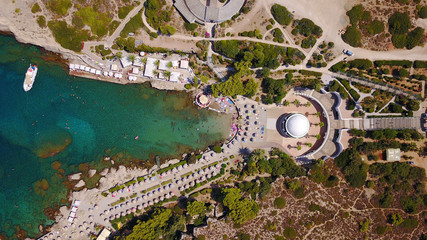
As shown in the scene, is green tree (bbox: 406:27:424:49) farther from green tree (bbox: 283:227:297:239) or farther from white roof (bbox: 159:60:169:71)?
white roof (bbox: 159:60:169:71)

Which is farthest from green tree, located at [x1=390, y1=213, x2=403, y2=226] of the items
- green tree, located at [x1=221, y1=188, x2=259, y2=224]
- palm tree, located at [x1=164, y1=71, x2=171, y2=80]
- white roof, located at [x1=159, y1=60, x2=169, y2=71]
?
white roof, located at [x1=159, y1=60, x2=169, y2=71]

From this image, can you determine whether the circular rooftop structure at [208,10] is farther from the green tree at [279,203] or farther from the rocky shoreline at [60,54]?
the green tree at [279,203]

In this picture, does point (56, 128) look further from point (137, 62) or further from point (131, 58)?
point (137, 62)

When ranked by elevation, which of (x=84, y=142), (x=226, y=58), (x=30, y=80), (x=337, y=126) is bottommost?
(x=84, y=142)

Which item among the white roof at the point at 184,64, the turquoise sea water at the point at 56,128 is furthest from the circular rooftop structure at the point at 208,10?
the turquoise sea water at the point at 56,128

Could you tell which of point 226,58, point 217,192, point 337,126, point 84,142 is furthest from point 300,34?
point 84,142

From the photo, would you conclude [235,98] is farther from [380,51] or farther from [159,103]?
[380,51]
